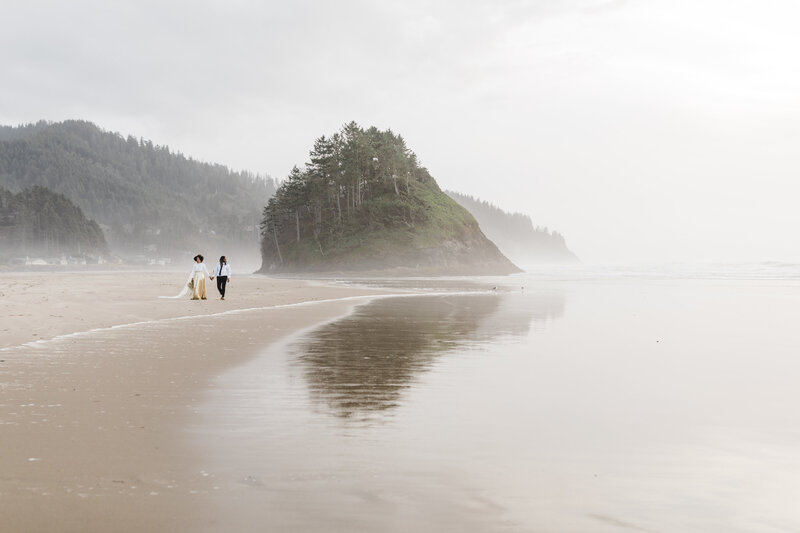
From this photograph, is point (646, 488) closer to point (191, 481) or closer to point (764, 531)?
point (764, 531)

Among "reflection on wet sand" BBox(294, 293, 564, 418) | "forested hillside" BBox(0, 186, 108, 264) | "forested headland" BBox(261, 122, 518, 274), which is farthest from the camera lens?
"forested hillside" BBox(0, 186, 108, 264)

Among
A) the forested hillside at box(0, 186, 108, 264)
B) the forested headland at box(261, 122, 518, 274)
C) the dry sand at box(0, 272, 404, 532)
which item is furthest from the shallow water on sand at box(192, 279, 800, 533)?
the forested hillside at box(0, 186, 108, 264)

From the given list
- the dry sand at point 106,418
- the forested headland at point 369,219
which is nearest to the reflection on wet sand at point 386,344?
the dry sand at point 106,418

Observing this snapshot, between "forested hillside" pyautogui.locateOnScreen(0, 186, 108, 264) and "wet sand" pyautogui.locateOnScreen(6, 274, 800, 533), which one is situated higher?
"forested hillside" pyautogui.locateOnScreen(0, 186, 108, 264)

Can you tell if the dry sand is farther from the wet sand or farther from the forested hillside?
the forested hillside

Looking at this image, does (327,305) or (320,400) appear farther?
(327,305)

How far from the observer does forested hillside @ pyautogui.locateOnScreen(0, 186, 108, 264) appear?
18038cm

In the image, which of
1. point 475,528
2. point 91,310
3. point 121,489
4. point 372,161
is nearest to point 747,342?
point 475,528

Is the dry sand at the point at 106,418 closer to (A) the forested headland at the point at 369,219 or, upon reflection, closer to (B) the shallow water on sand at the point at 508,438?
(B) the shallow water on sand at the point at 508,438

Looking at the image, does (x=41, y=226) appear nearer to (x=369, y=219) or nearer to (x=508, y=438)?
(x=369, y=219)

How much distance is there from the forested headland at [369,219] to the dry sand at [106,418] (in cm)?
7507

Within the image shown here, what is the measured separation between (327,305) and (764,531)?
2438 centimetres

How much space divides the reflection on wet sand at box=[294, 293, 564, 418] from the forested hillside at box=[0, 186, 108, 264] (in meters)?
184

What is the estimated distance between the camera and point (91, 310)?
68.9 feet
